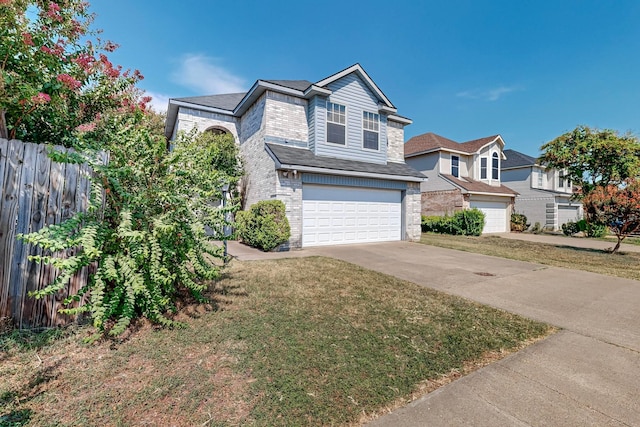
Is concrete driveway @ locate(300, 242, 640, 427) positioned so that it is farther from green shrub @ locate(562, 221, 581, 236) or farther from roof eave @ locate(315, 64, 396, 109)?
green shrub @ locate(562, 221, 581, 236)

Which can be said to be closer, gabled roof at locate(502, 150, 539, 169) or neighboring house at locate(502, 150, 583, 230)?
neighboring house at locate(502, 150, 583, 230)

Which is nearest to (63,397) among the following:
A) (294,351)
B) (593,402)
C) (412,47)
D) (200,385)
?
(200,385)

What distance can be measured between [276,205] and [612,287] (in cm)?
905

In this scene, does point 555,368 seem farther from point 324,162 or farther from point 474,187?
point 474,187

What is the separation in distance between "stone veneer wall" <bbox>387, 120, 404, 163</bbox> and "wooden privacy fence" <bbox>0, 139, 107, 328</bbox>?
1303 cm

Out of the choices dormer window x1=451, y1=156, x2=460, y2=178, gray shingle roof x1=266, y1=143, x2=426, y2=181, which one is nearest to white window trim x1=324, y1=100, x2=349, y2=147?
gray shingle roof x1=266, y1=143, x2=426, y2=181

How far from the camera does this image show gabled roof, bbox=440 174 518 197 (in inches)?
Answer: 707

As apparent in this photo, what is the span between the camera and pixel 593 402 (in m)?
2.43

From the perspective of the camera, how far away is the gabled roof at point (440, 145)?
65.5ft

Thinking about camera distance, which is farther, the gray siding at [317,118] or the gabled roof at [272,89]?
the gray siding at [317,118]

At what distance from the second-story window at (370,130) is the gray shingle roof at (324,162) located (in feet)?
3.35

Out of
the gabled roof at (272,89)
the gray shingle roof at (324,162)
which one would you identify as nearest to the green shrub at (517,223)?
the gray shingle roof at (324,162)

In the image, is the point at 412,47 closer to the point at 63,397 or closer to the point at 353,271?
the point at 353,271

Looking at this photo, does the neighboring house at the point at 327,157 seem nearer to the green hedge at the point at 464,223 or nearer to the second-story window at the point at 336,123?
the second-story window at the point at 336,123
